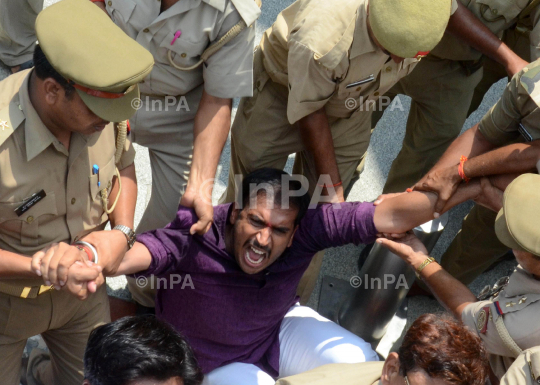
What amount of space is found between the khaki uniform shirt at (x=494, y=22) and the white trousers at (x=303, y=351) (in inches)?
57.5

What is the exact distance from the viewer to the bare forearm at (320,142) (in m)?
2.74

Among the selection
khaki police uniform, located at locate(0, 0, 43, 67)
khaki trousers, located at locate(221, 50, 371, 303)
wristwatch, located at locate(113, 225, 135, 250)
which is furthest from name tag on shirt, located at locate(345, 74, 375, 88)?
khaki police uniform, located at locate(0, 0, 43, 67)

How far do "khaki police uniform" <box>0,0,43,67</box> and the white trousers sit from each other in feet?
7.28

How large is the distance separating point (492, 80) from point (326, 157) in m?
1.38

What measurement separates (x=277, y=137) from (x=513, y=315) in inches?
52.2

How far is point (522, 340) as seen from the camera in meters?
2.07

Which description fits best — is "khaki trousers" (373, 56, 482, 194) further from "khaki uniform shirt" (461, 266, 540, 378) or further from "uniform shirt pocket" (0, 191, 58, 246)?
"uniform shirt pocket" (0, 191, 58, 246)

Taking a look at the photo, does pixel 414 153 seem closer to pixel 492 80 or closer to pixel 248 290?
pixel 492 80

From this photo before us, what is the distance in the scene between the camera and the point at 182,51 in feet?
8.42

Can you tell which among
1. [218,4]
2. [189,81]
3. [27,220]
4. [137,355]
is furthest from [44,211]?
[218,4]

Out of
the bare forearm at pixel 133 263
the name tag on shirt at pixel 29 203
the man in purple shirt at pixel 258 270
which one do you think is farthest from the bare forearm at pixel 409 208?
the name tag on shirt at pixel 29 203

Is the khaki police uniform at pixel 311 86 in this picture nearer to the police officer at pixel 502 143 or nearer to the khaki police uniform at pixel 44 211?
the police officer at pixel 502 143

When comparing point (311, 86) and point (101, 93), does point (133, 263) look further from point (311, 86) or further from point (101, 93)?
point (311, 86)

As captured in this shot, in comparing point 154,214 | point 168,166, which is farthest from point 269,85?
point 154,214
